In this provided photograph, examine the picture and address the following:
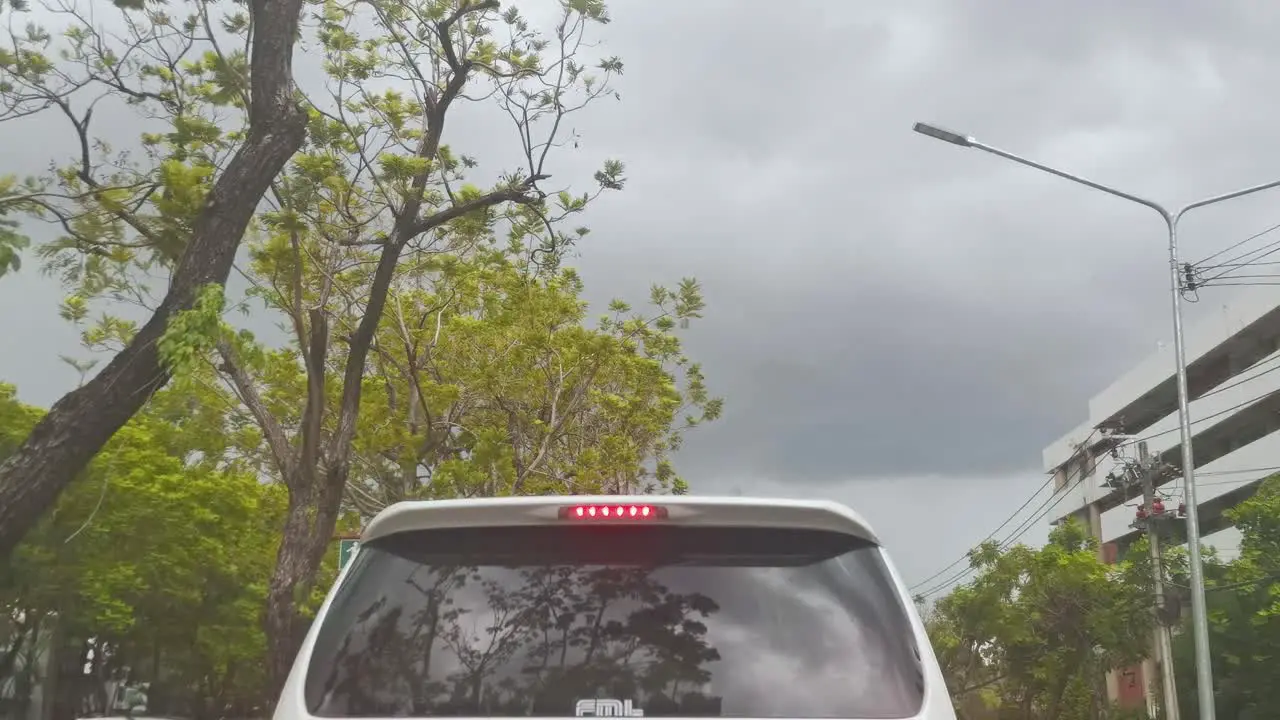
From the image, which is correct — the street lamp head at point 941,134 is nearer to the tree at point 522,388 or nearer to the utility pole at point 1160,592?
the tree at point 522,388

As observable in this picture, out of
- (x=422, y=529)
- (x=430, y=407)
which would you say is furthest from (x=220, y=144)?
(x=430, y=407)

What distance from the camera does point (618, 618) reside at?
284cm

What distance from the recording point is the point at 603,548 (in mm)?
2986

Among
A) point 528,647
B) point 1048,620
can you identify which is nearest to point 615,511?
point 528,647

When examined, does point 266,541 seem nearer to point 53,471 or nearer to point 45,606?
point 45,606

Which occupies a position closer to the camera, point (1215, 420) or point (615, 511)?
point (615, 511)

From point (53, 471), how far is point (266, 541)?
23.3m

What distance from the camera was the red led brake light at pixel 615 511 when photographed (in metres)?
3.01

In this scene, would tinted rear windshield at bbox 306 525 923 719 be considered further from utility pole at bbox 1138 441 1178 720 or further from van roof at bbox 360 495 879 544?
utility pole at bbox 1138 441 1178 720

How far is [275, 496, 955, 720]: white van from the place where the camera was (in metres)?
2.74

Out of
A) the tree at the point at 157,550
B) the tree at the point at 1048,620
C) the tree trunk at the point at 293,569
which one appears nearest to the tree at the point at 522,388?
the tree at the point at 157,550

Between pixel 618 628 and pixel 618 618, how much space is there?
0.02 meters

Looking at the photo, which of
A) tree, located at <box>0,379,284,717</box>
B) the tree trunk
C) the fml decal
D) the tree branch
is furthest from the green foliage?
tree, located at <box>0,379,284,717</box>

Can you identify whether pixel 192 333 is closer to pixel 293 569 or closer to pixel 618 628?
pixel 293 569
